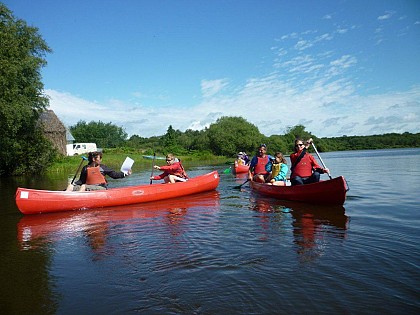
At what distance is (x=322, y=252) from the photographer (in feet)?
14.3

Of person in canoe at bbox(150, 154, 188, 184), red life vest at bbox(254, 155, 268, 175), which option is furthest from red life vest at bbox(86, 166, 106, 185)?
red life vest at bbox(254, 155, 268, 175)

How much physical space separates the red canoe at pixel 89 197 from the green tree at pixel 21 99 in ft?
33.8

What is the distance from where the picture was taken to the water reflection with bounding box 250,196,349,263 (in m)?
4.59

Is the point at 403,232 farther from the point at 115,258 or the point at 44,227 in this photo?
the point at 44,227

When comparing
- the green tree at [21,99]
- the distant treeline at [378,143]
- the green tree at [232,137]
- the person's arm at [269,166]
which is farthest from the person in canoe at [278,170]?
the distant treeline at [378,143]

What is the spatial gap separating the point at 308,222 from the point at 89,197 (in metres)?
5.40

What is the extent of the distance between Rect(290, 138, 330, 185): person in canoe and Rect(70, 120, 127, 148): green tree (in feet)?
260

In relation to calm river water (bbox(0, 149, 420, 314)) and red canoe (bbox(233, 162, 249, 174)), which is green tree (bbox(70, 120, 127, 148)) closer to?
→ red canoe (bbox(233, 162, 249, 174))

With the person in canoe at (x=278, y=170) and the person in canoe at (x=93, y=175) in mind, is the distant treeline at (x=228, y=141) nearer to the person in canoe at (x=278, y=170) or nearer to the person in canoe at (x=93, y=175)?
the person in canoe at (x=278, y=170)

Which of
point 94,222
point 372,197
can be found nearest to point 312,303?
point 94,222

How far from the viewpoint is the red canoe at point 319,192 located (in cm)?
730

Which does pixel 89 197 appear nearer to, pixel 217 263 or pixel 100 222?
pixel 100 222

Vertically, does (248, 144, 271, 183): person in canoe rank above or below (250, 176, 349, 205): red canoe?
above

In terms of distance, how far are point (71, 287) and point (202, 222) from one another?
128 inches
